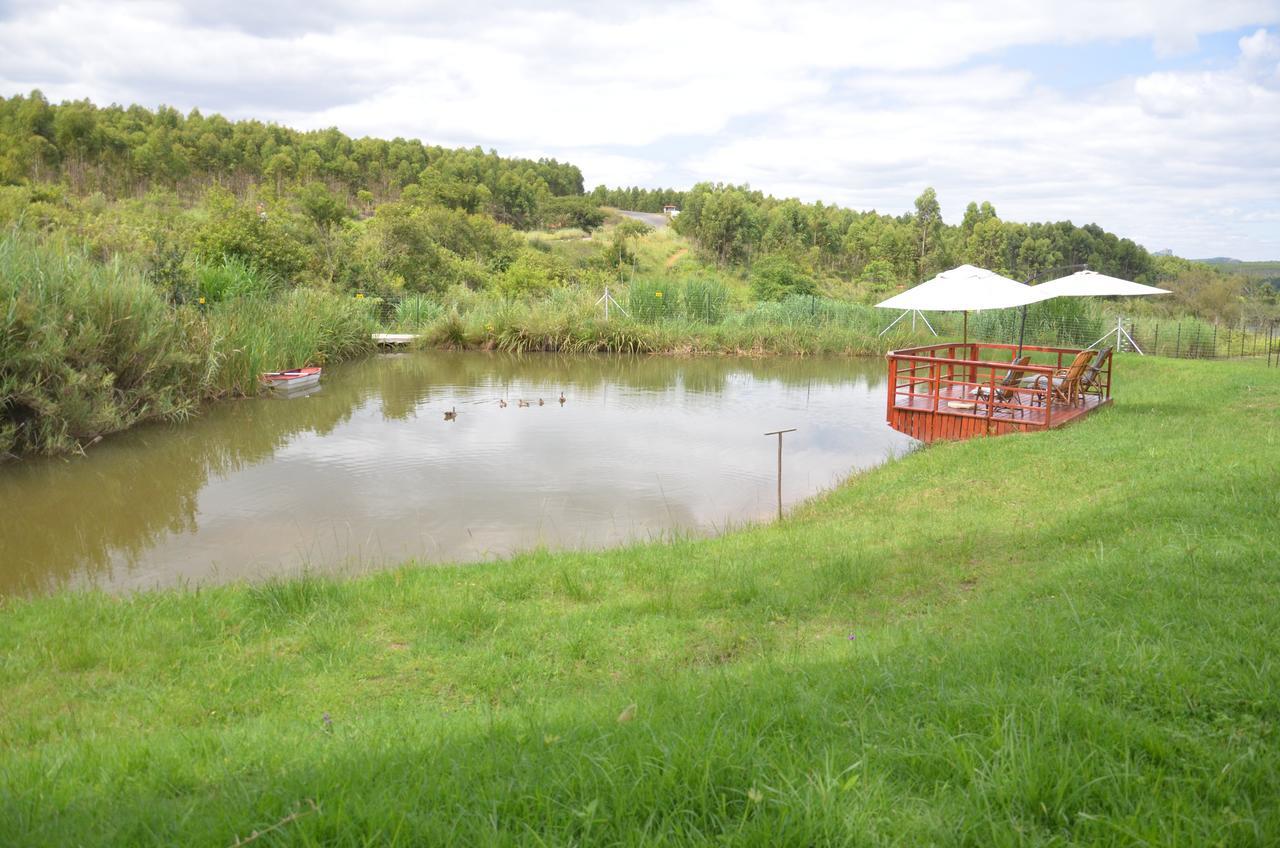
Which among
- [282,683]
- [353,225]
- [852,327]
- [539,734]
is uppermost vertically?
[353,225]

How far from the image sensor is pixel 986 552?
232 inches

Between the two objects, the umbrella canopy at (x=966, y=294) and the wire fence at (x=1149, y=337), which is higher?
the umbrella canopy at (x=966, y=294)

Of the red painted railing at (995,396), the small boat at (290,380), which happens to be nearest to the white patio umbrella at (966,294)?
the red painted railing at (995,396)

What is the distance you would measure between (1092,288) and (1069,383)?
2.67 metres

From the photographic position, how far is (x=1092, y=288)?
44.0 ft

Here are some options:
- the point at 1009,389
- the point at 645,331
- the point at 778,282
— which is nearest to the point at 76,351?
the point at 1009,389

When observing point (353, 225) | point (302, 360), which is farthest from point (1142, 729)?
point (353, 225)

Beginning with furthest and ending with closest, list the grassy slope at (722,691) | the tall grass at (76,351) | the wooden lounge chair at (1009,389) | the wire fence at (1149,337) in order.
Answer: the wire fence at (1149,337) → the wooden lounge chair at (1009,389) → the tall grass at (76,351) → the grassy slope at (722,691)

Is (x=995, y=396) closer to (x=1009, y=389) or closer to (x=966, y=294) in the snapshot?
(x=1009, y=389)

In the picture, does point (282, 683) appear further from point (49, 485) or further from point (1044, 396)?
point (1044, 396)

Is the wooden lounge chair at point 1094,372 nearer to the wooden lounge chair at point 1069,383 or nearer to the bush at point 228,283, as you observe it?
the wooden lounge chair at point 1069,383

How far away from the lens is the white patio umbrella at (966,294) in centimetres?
1247

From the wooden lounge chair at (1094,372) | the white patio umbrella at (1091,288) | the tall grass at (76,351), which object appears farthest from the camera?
the white patio umbrella at (1091,288)

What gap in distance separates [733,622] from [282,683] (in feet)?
8.07
